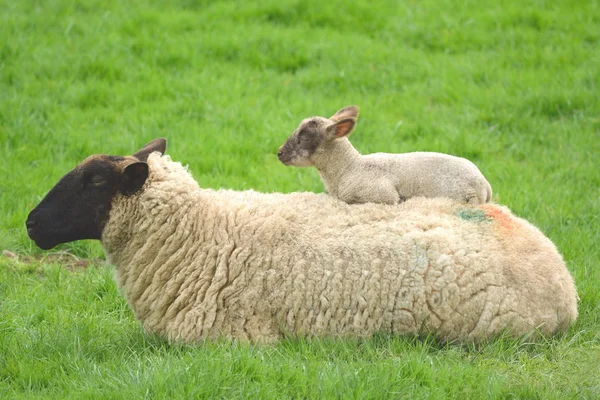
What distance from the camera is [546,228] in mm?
7855

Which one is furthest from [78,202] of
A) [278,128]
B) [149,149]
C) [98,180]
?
[278,128]

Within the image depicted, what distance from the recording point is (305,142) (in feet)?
22.2

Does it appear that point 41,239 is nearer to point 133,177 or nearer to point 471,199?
point 133,177

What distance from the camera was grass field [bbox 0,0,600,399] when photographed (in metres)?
5.22

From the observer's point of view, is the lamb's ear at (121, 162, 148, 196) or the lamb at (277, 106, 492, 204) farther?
the lamb at (277, 106, 492, 204)

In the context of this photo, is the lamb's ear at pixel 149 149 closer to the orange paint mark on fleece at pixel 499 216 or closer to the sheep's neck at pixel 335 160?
the sheep's neck at pixel 335 160

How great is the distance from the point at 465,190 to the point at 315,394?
2.03 metres

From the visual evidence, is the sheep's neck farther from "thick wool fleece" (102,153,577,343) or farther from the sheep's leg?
the sheep's leg

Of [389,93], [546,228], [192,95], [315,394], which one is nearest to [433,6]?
[389,93]

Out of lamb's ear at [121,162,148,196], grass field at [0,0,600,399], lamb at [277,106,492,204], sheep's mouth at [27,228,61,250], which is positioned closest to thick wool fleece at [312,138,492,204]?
lamb at [277,106,492,204]

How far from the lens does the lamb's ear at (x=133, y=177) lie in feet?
19.5

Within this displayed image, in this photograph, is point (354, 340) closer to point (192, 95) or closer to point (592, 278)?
point (592, 278)

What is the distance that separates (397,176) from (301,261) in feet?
3.58

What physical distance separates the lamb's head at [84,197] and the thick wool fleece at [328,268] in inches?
3.5
